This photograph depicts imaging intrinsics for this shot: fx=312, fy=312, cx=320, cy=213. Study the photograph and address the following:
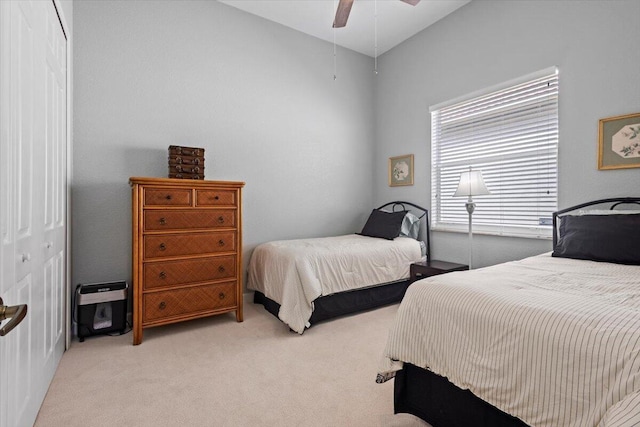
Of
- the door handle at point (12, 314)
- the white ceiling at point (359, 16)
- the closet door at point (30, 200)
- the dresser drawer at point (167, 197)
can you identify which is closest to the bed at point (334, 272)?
the dresser drawer at point (167, 197)

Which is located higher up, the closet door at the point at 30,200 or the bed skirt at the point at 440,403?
the closet door at the point at 30,200

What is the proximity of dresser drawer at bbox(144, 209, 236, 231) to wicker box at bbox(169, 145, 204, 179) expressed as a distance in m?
0.37

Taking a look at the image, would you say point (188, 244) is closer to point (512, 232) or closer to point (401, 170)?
point (401, 170)

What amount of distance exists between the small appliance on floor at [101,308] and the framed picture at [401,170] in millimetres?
3253

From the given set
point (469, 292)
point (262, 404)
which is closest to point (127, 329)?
point (262, 404)

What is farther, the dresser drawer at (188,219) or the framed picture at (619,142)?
the dresser drawer at (188,219)

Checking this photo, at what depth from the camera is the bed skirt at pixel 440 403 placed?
3.83 feet

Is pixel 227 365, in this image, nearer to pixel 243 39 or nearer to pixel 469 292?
pixel 469 292

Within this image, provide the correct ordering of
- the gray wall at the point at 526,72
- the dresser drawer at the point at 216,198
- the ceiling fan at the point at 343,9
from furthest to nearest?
the dresser drawer at the point at 216,198 < the ceiling fan at the point at 343,9 < the gray wall at the point at 526,72

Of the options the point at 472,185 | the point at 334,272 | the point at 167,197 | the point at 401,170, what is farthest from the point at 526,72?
the point at 167,197

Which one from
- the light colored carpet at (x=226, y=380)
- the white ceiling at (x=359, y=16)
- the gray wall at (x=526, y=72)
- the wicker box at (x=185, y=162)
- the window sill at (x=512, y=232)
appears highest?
the white ceiling at (x=359, y=16)

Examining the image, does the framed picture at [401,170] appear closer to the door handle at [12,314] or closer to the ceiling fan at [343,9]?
the ceiling fan at [343,9]

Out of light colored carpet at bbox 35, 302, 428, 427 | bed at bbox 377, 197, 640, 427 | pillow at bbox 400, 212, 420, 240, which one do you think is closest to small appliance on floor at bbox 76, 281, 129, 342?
light colored carpet at bbox 35, 302, 428, 427

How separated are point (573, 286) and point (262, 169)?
294 centimetres
